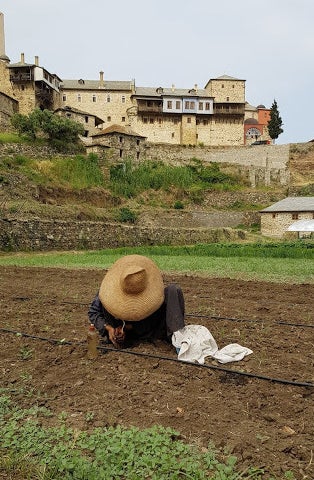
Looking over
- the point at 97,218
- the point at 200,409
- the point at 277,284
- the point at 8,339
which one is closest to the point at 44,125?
the point at 97,218

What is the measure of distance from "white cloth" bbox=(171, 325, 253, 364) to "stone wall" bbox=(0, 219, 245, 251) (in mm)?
20649

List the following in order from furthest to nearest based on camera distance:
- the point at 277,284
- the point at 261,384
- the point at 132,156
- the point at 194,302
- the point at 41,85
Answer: the point at 41,85 < the point at 132,156 < the point at 277,284 < the point at 194,302 < the point at 261,384

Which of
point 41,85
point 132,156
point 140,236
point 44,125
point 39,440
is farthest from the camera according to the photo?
point 41,85

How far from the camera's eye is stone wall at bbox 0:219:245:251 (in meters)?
24.4

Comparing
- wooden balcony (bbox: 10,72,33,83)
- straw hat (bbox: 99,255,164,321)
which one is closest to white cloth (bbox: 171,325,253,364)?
straw hat (bbox: 99,255,164,321)

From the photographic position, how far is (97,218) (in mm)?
32312

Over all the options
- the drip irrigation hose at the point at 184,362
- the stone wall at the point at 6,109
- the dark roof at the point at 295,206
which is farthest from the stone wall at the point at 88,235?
the stone wall at the point at 6,109

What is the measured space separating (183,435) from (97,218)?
96.5ft

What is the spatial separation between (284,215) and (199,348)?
33579 millimetres

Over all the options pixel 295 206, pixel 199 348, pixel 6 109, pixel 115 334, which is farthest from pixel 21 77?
pixel 199 348

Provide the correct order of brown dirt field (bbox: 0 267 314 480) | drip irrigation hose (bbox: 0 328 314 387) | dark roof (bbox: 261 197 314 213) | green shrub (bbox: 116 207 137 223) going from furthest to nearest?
1. dark roof (bbox: 261 197 314 213)
2. green shrub (bbox: 116 207 137 223)
3. drip irrigation hose (bbox: 0 328 314 387)
4. brown dirt field (bbox: 0 267 314 480)

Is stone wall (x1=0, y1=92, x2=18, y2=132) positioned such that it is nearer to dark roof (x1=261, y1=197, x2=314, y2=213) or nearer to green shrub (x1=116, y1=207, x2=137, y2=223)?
green shrub (x1=116, y1=207, x2=137, y2=223)

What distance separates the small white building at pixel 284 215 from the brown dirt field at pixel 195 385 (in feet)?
97.9

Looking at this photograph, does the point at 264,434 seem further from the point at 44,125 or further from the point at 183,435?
the point at 44,125
